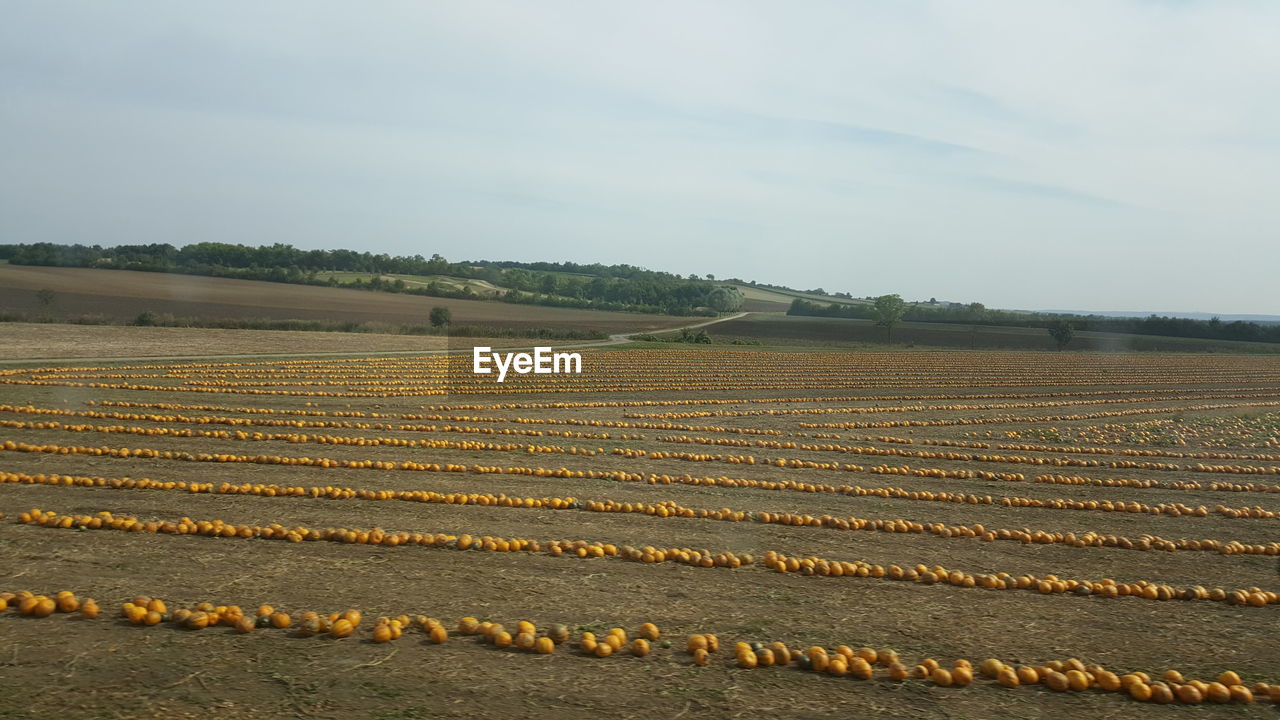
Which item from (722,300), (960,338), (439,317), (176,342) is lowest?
(176,342)

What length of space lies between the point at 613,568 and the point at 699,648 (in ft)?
7.41

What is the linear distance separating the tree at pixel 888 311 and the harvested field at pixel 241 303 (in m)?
17.8

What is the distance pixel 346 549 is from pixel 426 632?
100 inches

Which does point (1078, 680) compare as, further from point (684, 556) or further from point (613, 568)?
Result: point (613, 568)

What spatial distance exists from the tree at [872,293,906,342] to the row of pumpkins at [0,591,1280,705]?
72.4 meters

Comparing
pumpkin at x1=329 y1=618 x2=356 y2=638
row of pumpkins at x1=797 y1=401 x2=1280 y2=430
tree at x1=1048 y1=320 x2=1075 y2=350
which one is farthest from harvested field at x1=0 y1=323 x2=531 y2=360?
tree at x1=1048 y1=320 x2=1075 y2=350

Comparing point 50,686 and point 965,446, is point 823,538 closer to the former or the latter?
point 50,686

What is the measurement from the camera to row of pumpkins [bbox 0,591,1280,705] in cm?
632

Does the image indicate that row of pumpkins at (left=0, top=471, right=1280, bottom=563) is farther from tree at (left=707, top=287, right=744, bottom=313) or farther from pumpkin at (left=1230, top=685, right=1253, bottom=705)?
tree at (left=707, top=287, right=744, bottom=313)

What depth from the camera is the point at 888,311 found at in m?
77.4

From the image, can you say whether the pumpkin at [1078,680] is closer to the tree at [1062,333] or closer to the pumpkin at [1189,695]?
the pumpkin at [1189,695]

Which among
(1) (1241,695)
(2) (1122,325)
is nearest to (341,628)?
(1) (1241,695)

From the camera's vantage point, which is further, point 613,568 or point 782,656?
point 613,568

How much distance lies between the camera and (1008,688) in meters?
6.34
